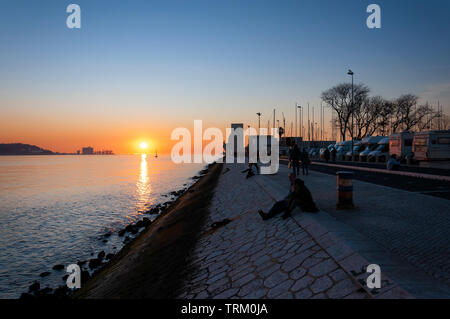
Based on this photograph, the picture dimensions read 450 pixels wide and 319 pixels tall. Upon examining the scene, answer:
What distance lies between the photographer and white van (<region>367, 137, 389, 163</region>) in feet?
125

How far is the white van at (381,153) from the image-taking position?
38.2 metres

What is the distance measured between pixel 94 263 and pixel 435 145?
1312 inches

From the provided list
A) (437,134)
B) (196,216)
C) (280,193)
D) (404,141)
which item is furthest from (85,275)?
(404,141)

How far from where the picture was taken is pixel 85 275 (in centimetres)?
925

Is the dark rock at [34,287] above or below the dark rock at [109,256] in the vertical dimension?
below

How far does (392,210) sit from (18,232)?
1848 centimetres

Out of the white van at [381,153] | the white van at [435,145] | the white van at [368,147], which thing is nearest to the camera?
the white van at [435,145]

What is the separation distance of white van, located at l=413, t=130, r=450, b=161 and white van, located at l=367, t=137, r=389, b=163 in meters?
7.41

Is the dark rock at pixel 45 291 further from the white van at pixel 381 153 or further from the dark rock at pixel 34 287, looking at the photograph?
the white van at pixel 381 153

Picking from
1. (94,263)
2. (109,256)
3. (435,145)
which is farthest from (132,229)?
(435,145)

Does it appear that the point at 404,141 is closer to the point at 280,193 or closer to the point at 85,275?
the point at 280,193

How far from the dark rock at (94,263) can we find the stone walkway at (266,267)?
463cm

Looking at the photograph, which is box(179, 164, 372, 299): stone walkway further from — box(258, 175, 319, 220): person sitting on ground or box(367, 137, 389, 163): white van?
box(367, 137, 389, 163): white van

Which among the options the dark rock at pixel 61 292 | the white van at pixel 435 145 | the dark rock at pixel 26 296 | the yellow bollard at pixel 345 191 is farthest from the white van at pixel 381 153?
Answer: the dark rock at pixel 26 296
